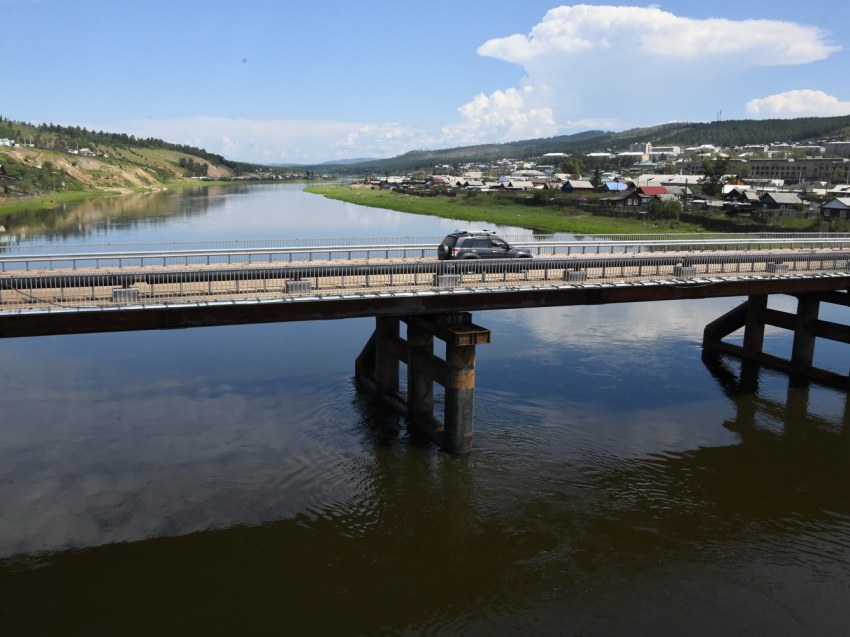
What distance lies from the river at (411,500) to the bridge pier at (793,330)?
977 mm

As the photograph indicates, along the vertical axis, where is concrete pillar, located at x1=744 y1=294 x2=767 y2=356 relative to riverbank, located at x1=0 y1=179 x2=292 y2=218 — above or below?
below

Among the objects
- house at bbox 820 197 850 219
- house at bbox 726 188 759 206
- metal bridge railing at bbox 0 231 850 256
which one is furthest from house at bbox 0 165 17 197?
house at bbox 820 197 850 219

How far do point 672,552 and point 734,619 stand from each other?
9.11 feet

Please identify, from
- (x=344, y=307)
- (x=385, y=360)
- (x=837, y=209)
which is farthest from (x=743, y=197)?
(x=344, y=307)

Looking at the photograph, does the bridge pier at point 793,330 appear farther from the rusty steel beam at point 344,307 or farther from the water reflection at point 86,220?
the water reflection at point 86,220

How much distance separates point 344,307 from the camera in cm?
2255

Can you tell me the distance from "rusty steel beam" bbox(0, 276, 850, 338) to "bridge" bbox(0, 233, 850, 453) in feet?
0.13

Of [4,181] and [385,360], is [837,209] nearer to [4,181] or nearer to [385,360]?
[385,360]

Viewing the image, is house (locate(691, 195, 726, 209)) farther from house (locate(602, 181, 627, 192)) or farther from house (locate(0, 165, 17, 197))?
house (locate(0, 165, 17, 197))

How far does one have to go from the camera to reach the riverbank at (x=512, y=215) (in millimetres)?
90794

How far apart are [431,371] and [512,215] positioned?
94015 mm

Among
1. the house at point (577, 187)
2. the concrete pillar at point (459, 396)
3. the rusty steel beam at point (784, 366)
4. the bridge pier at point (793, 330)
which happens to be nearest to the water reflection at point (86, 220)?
the concrete pillar at point (459, 396)

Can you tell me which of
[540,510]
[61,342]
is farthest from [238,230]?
[540,510]

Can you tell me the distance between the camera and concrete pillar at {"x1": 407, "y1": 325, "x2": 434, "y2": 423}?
25641 mm
